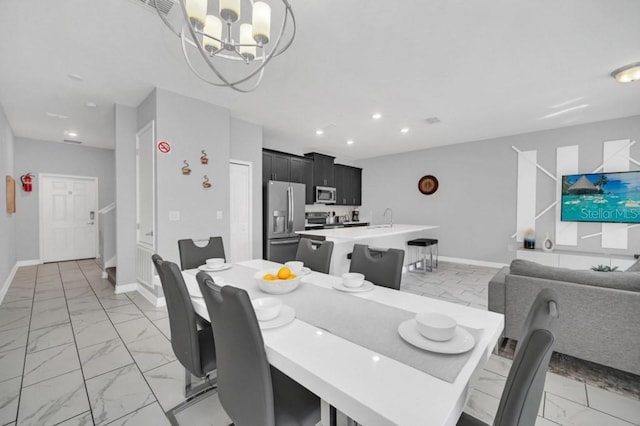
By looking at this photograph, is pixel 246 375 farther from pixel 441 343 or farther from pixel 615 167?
pixel 615 167

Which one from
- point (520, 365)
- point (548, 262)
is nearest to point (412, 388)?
point (520, 365)

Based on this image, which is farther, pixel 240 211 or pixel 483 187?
pixel 483 187

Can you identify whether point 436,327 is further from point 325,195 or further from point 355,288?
point 325,195

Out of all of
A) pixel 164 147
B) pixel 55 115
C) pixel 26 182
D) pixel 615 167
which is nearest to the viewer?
pixel 164 147

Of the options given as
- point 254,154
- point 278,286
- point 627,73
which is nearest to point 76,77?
point 254,154

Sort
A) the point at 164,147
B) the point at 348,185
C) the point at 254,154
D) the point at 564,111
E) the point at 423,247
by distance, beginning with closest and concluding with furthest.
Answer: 1. the point at 164,147
2. the point at 564,111
3. the point at 254,154
4. the point at 423,247
5. the point at 348,185

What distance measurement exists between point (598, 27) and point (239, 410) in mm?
3621

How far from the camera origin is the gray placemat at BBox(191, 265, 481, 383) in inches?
33.7

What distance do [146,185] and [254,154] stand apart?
5.50ft

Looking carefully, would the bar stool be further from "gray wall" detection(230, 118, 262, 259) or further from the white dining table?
the white dining table

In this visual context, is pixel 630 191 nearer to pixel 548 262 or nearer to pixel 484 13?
pixel 548 262

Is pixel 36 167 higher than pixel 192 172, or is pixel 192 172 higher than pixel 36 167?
pixel 36 167

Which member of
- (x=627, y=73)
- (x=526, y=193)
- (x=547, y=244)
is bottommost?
(x=547, y=244)

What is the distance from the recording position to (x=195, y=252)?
246 cm
